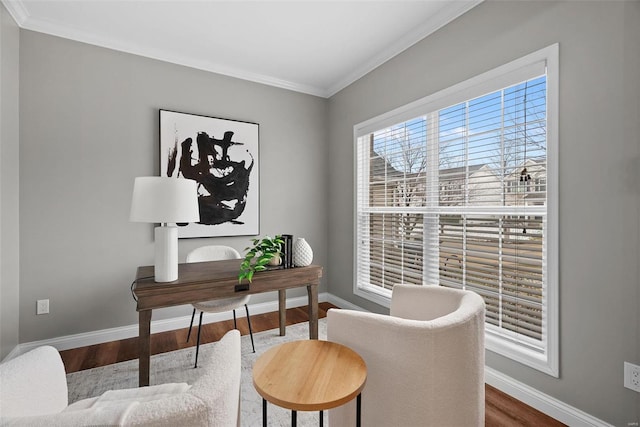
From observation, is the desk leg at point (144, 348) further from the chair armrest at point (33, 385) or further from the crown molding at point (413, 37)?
the crown molding at point (413, 37)

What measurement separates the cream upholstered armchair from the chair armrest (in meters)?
0.98

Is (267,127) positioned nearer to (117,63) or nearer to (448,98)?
(117,63)

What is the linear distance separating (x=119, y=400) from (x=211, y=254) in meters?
1.69

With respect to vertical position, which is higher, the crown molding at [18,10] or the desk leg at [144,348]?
the crown molding at [18,10]

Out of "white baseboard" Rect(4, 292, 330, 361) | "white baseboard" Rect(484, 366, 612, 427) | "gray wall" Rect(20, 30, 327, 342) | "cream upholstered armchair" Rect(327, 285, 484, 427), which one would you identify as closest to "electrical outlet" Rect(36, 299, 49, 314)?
"gray wall" Rect(20, 30, 327, 342)

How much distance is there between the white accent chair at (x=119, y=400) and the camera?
62cm

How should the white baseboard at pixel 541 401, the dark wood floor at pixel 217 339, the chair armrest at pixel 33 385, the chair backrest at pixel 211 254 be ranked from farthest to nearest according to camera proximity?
the chair backrest at pixel 211 254, the dark wood floor at pixel 217 339, the white baseboard at pixel 541 401, the chair armrest at pixel 33 385

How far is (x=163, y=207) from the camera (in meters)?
1.71

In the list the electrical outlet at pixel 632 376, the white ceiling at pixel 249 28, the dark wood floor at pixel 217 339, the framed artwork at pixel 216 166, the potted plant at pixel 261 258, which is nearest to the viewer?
the electrical outlet at pixel 632 376

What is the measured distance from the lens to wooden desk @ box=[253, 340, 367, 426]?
0.98 metres

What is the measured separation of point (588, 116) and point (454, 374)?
1.46m

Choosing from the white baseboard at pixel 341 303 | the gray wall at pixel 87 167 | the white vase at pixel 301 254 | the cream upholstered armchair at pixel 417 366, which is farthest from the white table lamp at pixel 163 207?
the white baseboard at pixel 341 303

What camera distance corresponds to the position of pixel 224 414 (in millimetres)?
758

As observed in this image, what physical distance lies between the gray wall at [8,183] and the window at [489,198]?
9.56 feet
